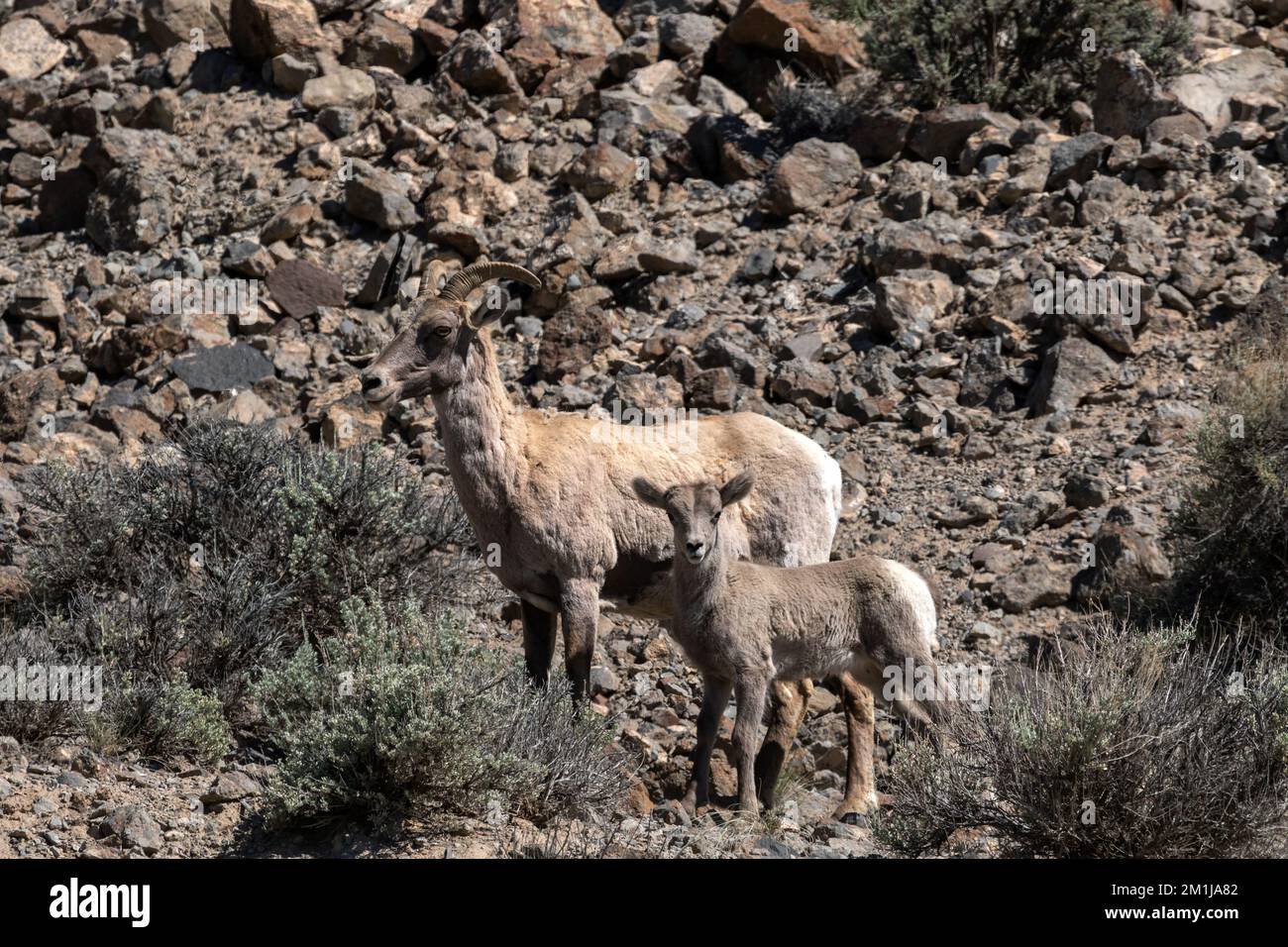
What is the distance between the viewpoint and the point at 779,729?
900 cm

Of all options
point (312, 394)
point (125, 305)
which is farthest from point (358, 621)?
point (125, 305)

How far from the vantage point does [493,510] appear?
8.58 m

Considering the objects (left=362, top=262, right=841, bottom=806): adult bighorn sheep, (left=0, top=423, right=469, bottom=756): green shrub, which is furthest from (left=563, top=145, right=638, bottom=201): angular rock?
(left=362, top=262, right=841, bottom=806): adult bighorn sheep

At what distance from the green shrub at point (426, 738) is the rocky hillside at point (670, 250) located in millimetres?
695

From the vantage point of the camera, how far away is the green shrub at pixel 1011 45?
17.1 metres

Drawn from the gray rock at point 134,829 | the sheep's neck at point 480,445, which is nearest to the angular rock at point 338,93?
the sheep's neck at point 480,445

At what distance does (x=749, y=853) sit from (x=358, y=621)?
131 inches

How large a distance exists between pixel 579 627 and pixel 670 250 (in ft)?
24.8

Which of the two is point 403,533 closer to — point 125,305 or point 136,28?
point 125,305

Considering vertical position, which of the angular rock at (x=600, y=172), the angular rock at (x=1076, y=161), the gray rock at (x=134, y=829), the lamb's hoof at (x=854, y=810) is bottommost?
the lamb's hoof at (x=854, y=810)

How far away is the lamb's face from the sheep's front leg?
673 millimetres

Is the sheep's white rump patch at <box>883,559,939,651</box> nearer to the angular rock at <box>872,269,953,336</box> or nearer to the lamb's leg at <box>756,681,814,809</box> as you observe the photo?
the lamb's leg at <box>756,681,814,809</box>

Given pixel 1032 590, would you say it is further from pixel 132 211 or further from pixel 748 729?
pixel 132 211

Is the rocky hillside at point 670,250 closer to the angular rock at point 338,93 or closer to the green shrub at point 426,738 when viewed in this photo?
the angular rock at point 338,93
